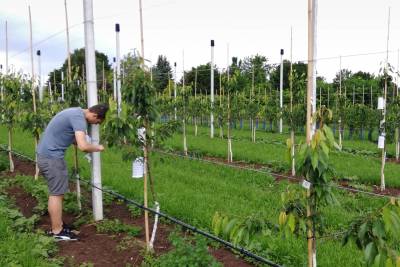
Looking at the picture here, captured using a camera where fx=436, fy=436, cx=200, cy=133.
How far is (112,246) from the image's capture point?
515 cm

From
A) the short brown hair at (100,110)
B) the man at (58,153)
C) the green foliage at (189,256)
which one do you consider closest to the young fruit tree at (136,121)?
the short brown hair at (100,110)

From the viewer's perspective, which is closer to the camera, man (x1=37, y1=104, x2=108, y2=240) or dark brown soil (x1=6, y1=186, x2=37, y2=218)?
man (x1=37, y1=104, x2=108, y2=240)

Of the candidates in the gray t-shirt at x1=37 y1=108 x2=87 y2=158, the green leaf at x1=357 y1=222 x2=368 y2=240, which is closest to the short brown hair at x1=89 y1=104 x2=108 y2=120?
the gray t-shirt at x1=37 y1=108 x2=87 y2=158

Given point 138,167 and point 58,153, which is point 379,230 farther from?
point 58,153

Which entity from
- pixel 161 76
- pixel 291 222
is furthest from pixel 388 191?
pixel 161 76

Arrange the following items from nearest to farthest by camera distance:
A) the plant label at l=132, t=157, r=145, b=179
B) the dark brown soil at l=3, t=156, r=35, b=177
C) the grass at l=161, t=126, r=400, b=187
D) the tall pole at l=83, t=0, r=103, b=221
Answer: the plant label at l=132, t=157, r=145, b=179
the tall pole at l=83, t=0, r=103, b=221
the grass at l=161, t=126, r=400, b=187
the dark brown soil at l=3, t=156, r=35, b=177

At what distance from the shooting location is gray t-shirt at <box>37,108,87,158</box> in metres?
5.45

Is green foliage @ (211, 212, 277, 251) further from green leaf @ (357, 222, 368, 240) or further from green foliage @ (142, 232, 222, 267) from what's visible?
green foliage @ (142, 232, 222, 267)

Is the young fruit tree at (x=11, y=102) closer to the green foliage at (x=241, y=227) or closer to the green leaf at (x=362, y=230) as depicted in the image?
the green foliage at (x=241, y=227)

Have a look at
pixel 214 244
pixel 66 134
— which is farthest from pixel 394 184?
pixel 66 134

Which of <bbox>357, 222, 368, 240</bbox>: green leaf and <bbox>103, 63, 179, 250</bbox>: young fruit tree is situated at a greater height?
<bbox>103, 63, 179, 250</bbox>: young fruit tree

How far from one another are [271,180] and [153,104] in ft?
15.7

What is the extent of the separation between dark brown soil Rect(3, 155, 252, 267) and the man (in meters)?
0.27

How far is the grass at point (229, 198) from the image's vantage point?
4.67 metres
